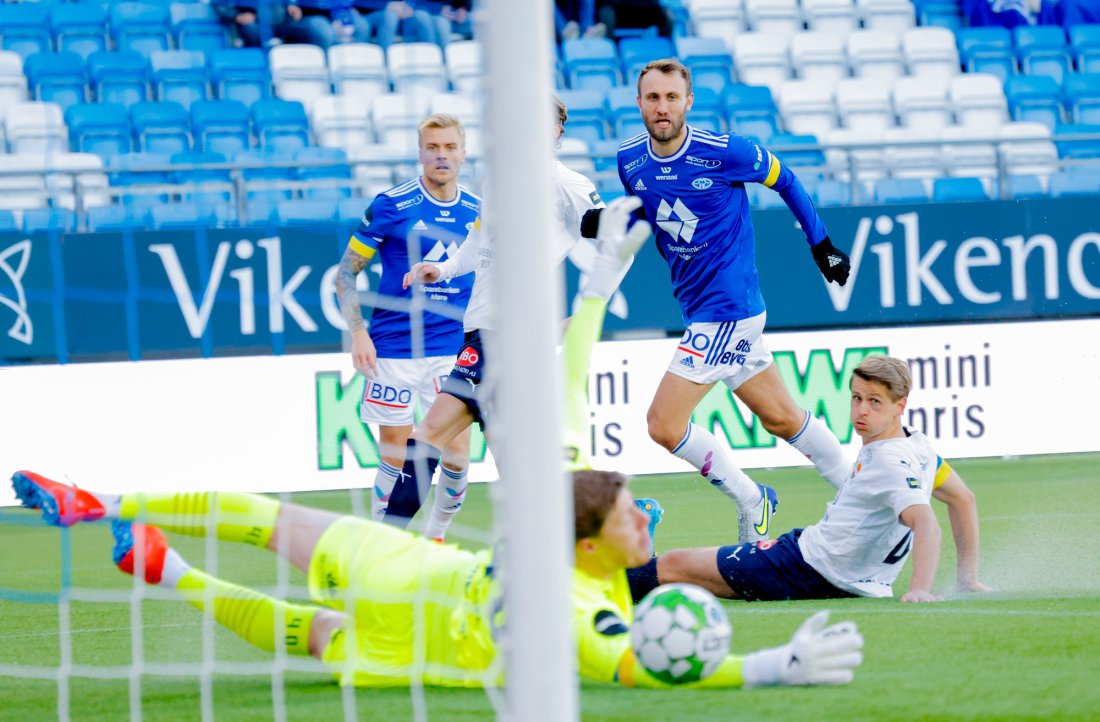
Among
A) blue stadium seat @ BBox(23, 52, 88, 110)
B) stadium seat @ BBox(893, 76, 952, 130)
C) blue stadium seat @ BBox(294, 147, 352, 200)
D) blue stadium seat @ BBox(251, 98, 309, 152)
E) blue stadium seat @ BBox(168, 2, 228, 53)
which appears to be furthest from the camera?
stadium seat @ BBox(893, 76, 952, 130)

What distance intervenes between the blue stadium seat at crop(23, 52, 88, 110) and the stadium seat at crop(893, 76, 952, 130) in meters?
6.80

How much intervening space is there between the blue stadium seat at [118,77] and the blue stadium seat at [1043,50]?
25.7 feet

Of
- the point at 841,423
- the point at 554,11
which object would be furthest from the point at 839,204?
the point at 554,11

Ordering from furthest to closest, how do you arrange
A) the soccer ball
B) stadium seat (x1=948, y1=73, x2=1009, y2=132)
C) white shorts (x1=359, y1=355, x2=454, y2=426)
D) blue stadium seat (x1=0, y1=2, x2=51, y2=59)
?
stadium seat (x1=948, y1=73, x2=1009, y2=132) < blue stadium seat (x1=0, y1=2, x2=51, y2=59) < white shorts (x1=359, y1=355, x2=454, y2=426) < the soccer ball

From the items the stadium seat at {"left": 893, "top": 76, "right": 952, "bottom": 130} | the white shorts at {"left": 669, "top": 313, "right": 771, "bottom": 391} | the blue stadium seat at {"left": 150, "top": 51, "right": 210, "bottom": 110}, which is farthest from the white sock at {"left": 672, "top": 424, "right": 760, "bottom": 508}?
the stadium seat at {"left": 893, "top": 76, "right": 952, "bottom": 130}

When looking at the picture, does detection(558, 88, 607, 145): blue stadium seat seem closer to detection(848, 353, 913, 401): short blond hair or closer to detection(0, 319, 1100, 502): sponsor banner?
detection(0, 319, 1100, 502): sponsor banner

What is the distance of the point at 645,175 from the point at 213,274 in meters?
4.54

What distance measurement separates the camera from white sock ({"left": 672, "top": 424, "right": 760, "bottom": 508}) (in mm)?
6152

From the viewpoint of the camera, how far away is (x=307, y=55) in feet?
41.3

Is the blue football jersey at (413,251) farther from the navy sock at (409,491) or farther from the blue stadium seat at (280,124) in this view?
the blue stadium seat at (280,124)

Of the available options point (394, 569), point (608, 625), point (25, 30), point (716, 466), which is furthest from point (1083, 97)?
point (608, 625)

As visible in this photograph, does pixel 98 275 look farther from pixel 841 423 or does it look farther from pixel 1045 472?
pixel 1045 472

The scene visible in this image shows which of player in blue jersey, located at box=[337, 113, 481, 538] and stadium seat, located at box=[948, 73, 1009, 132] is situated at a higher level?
stadium seat, located at box=[948, 73, 1009, 132]

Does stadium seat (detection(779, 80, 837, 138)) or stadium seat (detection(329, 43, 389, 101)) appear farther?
stadium seat (detection(779, 80, 837, 138))
